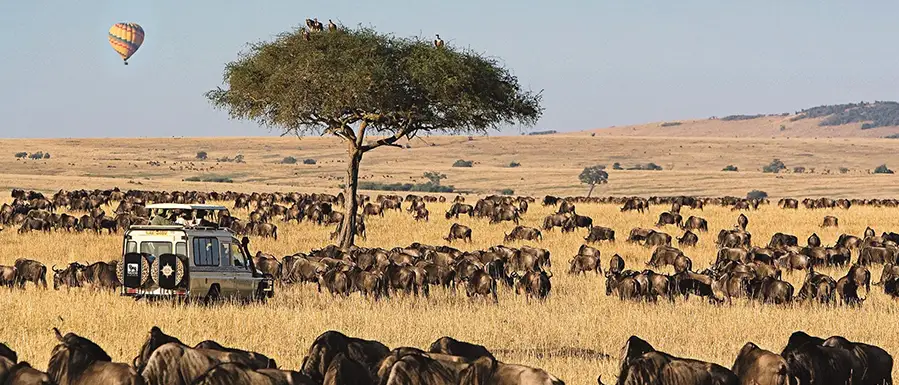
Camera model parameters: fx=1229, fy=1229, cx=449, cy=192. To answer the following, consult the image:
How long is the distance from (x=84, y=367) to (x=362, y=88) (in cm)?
2190

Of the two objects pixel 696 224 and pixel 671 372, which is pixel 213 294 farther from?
pixel 696 224

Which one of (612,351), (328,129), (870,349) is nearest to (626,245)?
(328,129)

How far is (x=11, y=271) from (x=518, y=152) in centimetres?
13402

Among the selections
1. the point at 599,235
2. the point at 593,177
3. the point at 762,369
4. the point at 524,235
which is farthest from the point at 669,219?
the point at 593,177

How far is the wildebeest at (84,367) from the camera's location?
9384mm

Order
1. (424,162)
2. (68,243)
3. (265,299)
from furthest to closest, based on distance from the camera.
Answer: (424,162)
(68,243)
(265,299)

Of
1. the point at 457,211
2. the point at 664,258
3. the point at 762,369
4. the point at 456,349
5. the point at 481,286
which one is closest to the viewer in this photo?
the point at 762,369

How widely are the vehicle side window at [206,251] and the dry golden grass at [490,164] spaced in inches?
2261

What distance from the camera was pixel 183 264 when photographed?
17.1m

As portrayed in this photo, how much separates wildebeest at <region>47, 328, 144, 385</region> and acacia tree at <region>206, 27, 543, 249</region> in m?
21.5

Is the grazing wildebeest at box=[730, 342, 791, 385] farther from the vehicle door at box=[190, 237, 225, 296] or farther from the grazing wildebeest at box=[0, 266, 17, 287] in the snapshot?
the grazing wildebeest at box=[0, 266, 17, 287]

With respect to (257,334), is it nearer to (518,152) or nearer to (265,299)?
(265,299)

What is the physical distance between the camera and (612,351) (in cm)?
1446

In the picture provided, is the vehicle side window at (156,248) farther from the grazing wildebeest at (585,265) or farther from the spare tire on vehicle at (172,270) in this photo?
the grazing wildebeest at (585,265)
